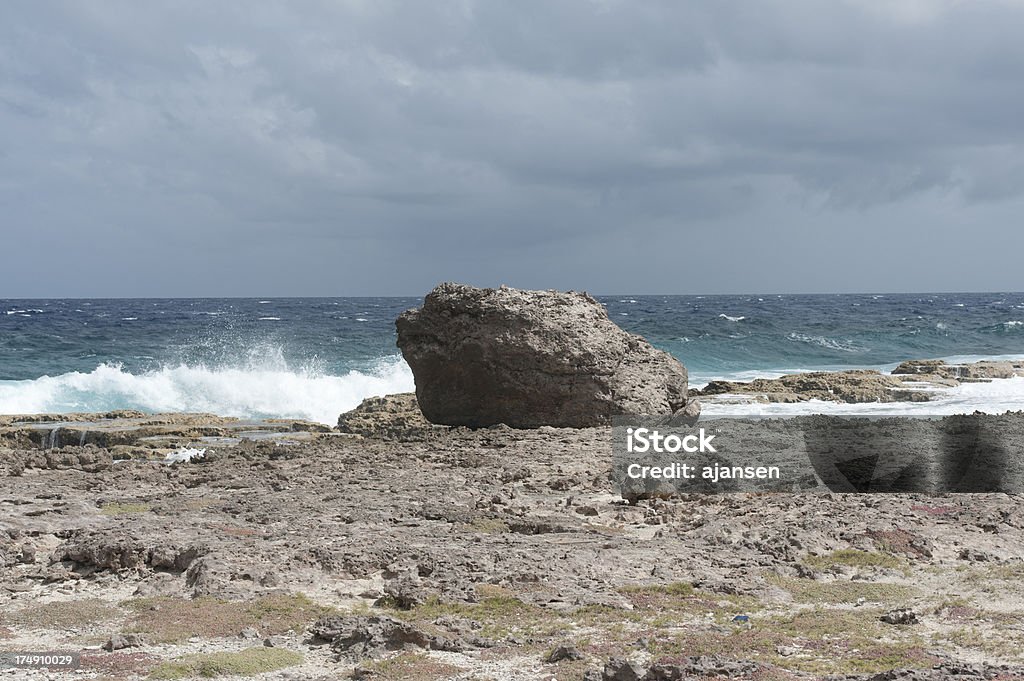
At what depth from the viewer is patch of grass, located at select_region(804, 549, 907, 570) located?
364 inches

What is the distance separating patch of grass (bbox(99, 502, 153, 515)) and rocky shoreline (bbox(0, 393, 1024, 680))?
0.05 metres

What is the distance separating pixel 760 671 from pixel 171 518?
7241mm

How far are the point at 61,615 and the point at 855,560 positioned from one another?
23.1ft

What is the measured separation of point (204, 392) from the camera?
95.5ft

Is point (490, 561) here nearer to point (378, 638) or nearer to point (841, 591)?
point (378, 638)

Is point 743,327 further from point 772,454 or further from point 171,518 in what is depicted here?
point 171,518

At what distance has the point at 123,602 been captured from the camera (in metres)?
8.23

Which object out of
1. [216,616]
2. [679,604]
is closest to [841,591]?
[679,604]

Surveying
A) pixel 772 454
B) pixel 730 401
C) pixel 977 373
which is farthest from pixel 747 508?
pixel 977 373

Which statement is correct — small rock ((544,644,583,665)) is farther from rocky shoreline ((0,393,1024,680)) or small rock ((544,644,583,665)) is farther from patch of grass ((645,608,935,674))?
patch of grass ((645,608,935,674))

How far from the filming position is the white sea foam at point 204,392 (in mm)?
27562

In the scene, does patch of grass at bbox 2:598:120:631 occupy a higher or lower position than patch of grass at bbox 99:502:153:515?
lower

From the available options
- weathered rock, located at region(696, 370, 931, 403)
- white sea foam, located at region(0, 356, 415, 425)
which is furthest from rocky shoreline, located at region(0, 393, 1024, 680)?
white sea foam, located at region(0, 356, 415, 425)

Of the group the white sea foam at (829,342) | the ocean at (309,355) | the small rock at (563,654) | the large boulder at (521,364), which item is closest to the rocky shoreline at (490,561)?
the small rock at (563,654)
